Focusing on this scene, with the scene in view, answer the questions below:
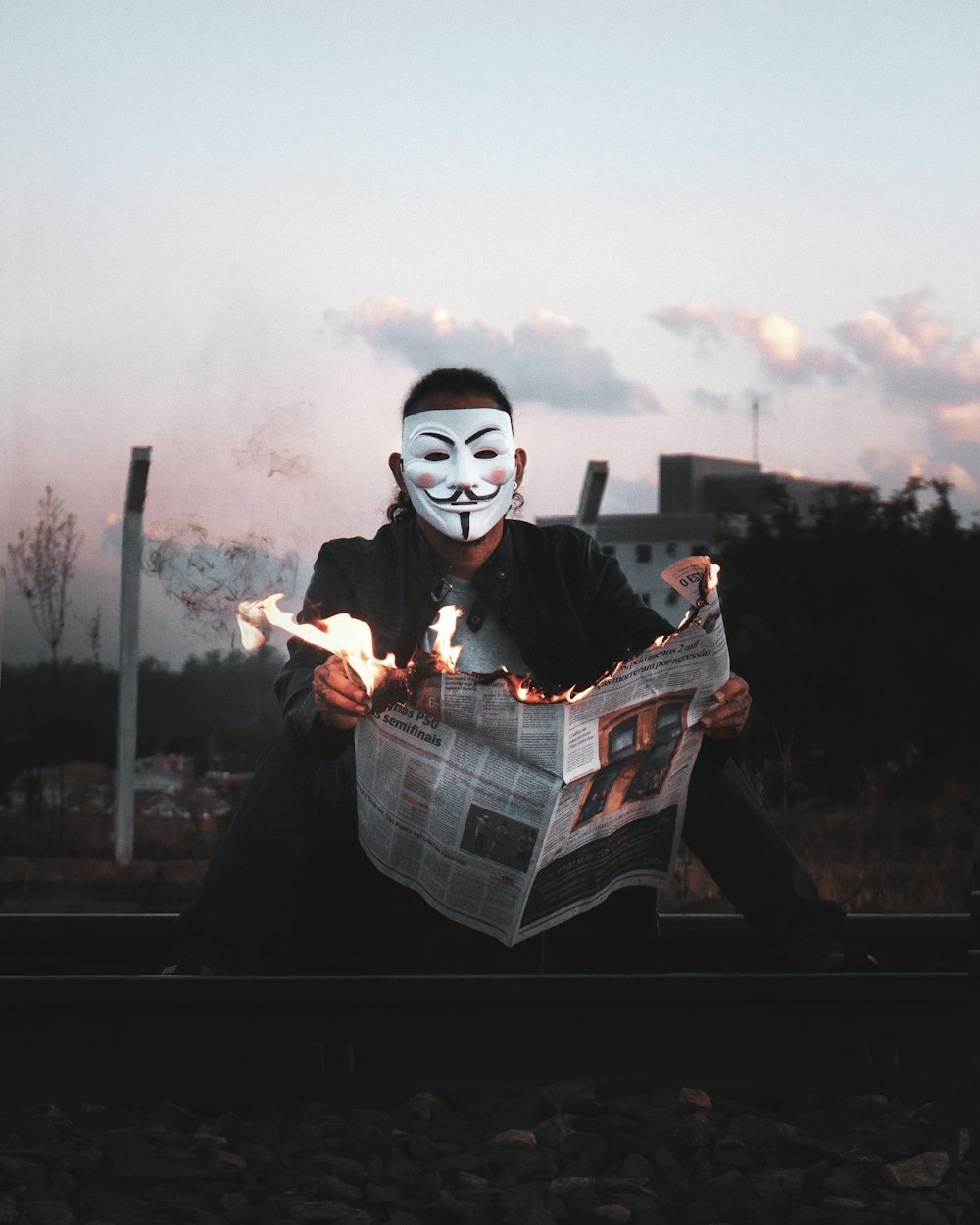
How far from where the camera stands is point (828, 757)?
7652 millimetres

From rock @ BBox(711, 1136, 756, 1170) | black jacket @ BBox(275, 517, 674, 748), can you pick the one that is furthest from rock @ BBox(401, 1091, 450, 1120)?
black jacket @ BBox(275, 517, 674, 748)

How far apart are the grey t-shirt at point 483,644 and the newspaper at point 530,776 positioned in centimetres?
55

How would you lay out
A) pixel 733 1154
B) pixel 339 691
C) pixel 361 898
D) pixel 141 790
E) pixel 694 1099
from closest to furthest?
pixel 733 1154 < pixel 694 1099 < pixel 339 691 < pixel 361 898 < pixel 141 790

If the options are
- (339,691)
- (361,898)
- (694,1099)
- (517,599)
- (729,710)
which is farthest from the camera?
(517,599)

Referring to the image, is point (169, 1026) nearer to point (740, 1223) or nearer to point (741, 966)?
point (740, 1223)

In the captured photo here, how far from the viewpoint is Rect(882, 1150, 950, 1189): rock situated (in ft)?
6.99

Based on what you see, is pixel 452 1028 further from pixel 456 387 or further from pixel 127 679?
pixel 127 679

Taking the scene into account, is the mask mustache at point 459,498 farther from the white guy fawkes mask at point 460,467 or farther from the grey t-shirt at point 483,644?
the grey t-shirt at point 483,644

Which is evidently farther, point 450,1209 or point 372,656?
point 372,656

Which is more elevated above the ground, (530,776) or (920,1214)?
(530,776)

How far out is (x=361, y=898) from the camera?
3.00 m

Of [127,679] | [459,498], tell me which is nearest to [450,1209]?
[459,498]

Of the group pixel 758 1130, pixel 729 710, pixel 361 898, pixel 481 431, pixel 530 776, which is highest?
pixel 481 431

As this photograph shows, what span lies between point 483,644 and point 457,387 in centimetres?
59
